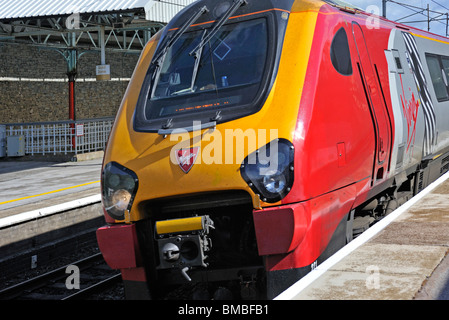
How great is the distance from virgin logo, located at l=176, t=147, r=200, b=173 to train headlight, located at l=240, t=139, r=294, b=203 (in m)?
0.43

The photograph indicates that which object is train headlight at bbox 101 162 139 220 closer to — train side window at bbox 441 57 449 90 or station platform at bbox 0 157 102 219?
station platform at bbox 0 157 102 219

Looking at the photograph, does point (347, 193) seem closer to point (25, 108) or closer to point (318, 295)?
point (318, 295)

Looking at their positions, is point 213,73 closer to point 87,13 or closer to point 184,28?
point 184,28

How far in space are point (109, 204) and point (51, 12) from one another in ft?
48.6

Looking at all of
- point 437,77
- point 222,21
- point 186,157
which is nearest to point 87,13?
point 437,77

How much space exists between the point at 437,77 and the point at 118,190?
19.0 ft

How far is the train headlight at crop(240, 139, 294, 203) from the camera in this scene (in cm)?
426

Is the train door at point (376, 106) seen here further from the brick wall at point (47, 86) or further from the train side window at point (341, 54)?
the brick wall at point (47, 86)

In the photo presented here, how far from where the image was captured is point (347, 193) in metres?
4.94

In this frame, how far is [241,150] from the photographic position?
14.2 feet

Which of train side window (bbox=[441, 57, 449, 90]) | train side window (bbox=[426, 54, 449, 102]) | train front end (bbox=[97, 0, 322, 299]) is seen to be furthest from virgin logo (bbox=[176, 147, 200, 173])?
train side window (bbox=[441, 57, 449, 90])

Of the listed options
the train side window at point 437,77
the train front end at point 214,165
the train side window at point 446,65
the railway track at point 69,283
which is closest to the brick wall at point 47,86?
the railway track at point 69,283

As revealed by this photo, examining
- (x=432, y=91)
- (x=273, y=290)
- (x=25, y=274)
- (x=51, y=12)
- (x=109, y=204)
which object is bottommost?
(x=25, y=274)
